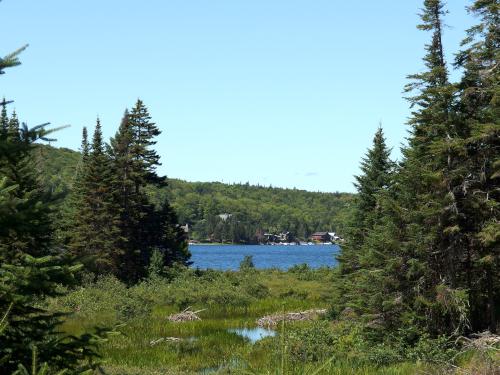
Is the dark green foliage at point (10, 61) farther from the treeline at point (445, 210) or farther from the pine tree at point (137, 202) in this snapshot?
the pine tree at point (137, 202)

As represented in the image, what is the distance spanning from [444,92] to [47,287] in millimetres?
19590

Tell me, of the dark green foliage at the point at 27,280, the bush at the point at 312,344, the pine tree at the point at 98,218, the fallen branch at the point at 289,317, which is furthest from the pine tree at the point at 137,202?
the dark green foliage at the point at 27,280

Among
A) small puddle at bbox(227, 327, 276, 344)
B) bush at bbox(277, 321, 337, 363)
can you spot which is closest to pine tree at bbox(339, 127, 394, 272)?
small puddle at bbox(227, 327, 276, 344)

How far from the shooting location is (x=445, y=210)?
23828 millimetres

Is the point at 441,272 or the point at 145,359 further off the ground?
the point at 441,272

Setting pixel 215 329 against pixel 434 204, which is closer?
pixel 434 204

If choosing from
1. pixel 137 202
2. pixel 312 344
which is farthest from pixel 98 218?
pixel 312 344

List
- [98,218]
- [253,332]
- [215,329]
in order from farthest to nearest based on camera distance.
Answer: [98,218]
[253,332]
[215,329]

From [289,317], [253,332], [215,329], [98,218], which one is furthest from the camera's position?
[98,218]

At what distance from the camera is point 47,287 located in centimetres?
808

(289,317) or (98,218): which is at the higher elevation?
(98,218)

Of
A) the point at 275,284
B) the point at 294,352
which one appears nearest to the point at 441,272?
the point at 294,352

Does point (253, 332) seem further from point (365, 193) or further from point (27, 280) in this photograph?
point (27, 280)

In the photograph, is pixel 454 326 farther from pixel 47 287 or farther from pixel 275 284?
pixel 275 284
